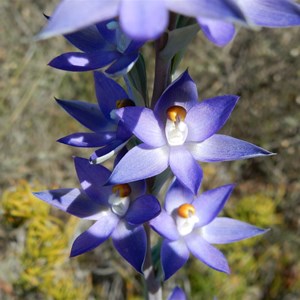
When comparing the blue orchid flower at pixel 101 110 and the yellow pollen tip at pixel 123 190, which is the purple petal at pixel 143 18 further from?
the yellow pollen tip at pixel 123 190

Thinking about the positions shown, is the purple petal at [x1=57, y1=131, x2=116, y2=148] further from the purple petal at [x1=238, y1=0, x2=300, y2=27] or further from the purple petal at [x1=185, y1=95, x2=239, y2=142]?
the purple petal at [x1=238, y1=0, x2=300, y2=27]

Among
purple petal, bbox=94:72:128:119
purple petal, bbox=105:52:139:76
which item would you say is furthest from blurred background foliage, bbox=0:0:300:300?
purple petal, bbox=105:52:139:76

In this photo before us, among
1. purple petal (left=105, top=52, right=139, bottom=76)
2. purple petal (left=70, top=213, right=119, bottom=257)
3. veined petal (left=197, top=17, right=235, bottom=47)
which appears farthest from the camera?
purple petal (left=70, top=213, right=119, bottom=257)

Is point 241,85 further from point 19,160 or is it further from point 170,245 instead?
point 170,245

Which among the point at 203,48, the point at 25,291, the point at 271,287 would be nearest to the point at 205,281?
the point at 271,287

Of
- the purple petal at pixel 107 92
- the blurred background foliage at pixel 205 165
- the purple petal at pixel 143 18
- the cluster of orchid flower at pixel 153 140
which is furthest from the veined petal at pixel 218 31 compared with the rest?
the blurred background foliage at pixel 205 165

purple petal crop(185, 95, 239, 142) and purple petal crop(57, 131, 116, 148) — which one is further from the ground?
purple petal crop(185, 95, 239, 142)

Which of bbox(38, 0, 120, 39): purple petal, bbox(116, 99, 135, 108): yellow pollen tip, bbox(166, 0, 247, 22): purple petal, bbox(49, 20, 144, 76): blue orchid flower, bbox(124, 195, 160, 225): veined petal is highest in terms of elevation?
bbox(166, 0, 247, 22): purple petal
